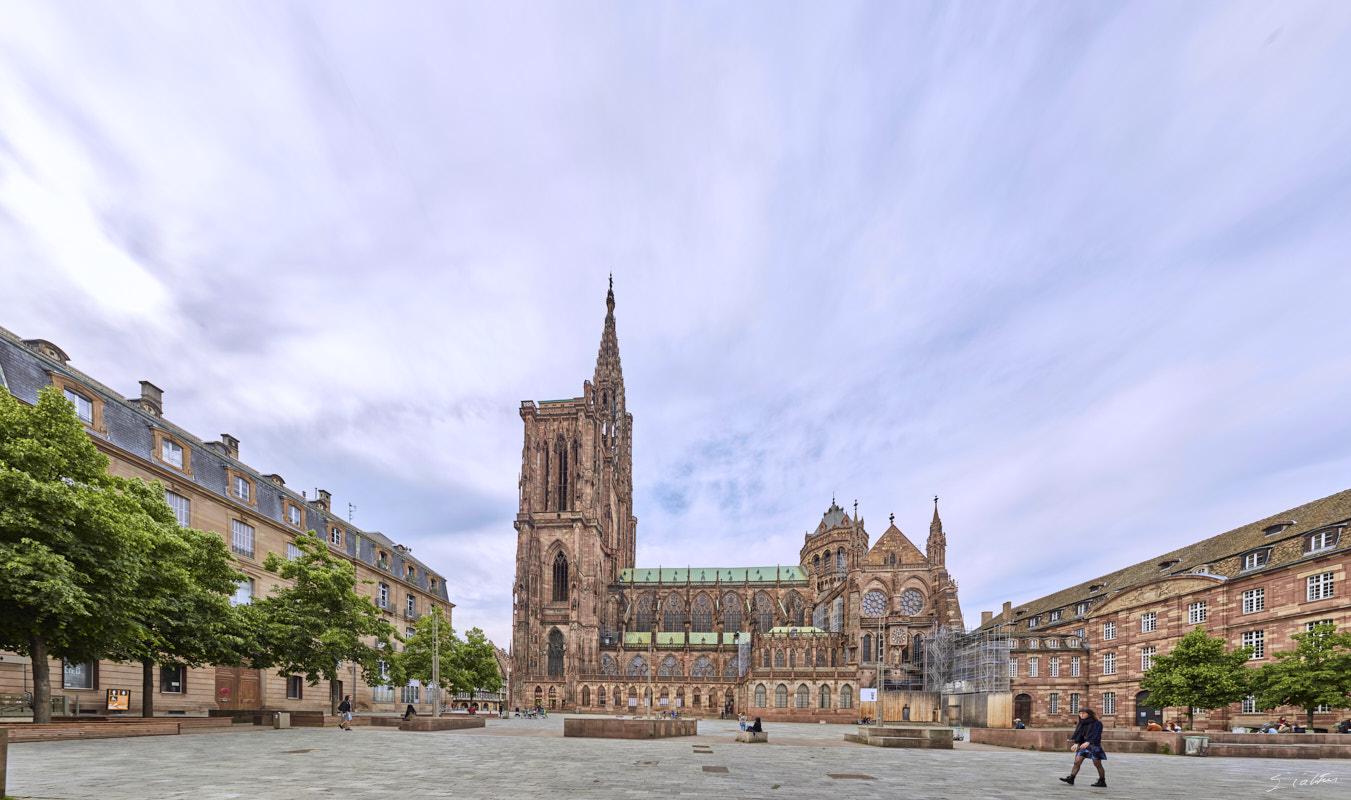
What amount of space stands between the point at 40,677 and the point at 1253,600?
56936mm

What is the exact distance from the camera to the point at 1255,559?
4253cm

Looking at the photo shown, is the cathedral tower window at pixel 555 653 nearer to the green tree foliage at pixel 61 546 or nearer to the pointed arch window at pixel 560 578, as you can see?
the pointed arch window at pixel 560 578

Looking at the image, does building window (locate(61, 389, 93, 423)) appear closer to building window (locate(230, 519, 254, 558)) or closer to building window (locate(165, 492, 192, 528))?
building window (locate(165, 492, 192, 528))

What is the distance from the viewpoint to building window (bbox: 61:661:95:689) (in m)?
28.5

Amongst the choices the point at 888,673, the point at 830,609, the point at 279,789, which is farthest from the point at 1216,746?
the point at 830,609

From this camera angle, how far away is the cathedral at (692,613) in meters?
84.1

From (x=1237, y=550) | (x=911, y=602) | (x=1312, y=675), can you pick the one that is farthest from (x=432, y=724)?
(x=911, y=602)

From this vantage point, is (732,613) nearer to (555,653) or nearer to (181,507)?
(555,653)

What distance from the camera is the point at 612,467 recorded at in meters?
120

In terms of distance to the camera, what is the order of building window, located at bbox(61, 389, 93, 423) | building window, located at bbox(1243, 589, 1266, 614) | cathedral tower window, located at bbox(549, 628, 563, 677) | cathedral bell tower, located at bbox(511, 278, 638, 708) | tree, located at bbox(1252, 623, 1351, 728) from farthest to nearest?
cathedral tower window, located at bbox(549, 628, 563, 677) < cathedral bell tower, located at bbox(511, 278, 638, 708) < building window, located at bbox(1243, 589, 1266, 614) < tree, located at bbox(1252, 623, 1351, 728) < building window, located at bbox(61, 389, 93, 423)

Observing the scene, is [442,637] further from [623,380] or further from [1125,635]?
[623,380]

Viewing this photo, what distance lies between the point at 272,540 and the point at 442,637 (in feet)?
47.0

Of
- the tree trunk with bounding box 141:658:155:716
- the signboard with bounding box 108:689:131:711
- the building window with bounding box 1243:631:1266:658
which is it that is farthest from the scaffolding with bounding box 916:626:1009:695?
the signboard with bounding box 108:689:131:711

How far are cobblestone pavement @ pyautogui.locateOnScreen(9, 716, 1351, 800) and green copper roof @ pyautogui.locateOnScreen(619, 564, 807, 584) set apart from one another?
307 ft
